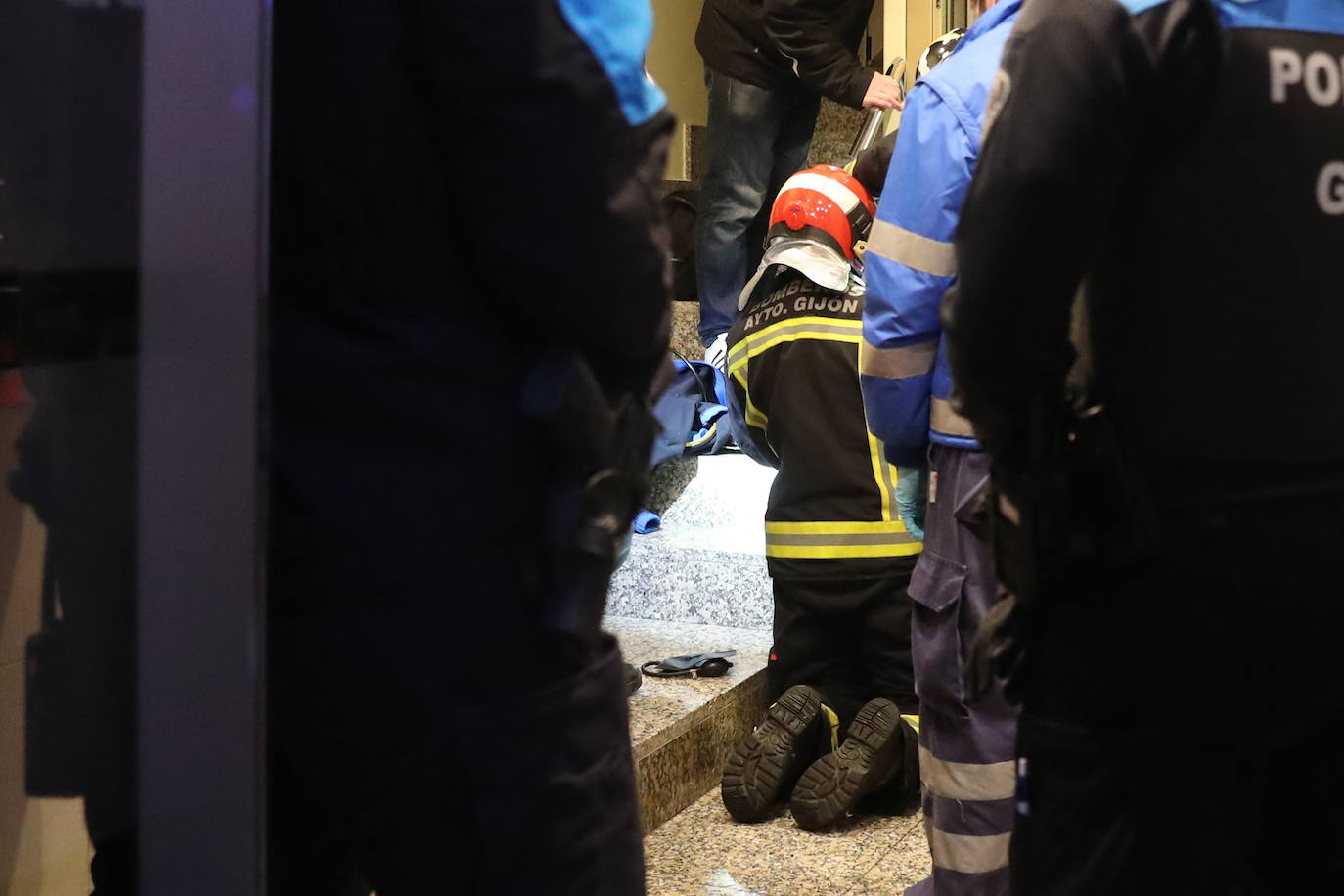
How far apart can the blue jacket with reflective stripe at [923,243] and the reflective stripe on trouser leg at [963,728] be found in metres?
0.09

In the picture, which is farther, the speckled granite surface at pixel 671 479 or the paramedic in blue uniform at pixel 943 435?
the speckled granite surface at pixel 671 479

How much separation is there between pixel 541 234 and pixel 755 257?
3660 millimetres

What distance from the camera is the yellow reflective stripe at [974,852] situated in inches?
81.9

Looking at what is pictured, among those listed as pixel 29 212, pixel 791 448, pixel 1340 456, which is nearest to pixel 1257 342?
pixel 1340 456

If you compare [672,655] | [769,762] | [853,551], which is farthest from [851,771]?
[672,655]

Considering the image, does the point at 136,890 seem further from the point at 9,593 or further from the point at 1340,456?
the point at 1340,456

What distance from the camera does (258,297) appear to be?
0.93 metres

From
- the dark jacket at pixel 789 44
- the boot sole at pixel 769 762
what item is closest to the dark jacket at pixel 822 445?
the boot sole at pixel 769 762

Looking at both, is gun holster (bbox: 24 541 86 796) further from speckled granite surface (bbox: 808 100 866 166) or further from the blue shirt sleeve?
speckled granite surface (bbox: 808 100 866 166)

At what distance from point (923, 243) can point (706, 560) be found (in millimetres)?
1664

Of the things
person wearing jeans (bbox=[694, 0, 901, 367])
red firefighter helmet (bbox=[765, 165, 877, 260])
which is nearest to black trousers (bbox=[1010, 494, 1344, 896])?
red firefighter helmet (bbox=[765, 165, 877, 260])

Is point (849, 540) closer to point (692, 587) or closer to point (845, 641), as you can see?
point (845, 641)

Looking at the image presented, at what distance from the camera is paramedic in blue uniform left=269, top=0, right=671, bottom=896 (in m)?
1.03

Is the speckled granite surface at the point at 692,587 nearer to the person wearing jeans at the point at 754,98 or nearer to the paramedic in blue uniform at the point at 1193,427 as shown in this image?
the person wearing jeans at the point at 754,98
